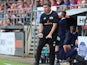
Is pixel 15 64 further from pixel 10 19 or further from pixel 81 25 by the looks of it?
pixel 10 19

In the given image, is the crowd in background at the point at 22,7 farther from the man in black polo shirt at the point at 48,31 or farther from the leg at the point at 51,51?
the leg at the point at 51,51

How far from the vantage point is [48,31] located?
13562mm

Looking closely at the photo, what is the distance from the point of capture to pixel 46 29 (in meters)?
13.6

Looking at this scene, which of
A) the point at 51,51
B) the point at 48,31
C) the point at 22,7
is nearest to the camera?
the point at 51,51

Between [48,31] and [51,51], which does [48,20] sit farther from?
[51,51]

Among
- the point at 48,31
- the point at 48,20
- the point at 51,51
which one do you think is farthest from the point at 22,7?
the point at 51,51

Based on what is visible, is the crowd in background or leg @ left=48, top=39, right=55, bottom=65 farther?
the crowd in background

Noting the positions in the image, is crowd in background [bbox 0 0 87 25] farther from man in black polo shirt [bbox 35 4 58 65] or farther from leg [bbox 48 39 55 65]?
leg [bbox 48 39 55 65]

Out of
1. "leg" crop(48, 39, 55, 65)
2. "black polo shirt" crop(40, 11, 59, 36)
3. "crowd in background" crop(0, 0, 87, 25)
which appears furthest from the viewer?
"crowd in background" crop(0, 0, 87, 25)

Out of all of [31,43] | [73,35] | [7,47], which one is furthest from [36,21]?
[73,35]

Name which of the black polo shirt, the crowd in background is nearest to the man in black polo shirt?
the black polo shirt

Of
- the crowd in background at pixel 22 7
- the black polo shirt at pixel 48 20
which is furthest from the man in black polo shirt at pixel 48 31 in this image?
the crowd in background at pixel 22 7

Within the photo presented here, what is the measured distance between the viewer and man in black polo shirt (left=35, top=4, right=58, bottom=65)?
1339cm

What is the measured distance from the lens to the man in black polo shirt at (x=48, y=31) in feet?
43.9
